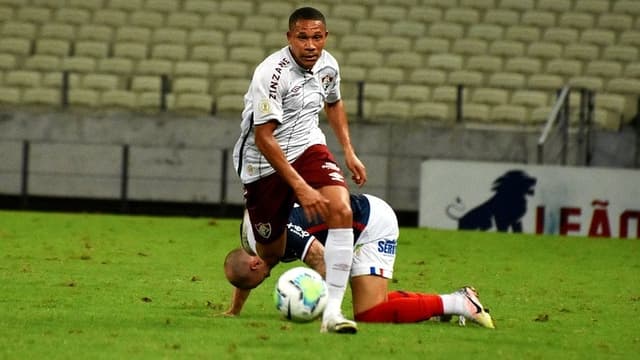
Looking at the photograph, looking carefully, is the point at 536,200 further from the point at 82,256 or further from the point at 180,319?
the point at 180,319

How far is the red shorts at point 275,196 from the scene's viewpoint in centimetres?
898

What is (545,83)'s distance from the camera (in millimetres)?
24641

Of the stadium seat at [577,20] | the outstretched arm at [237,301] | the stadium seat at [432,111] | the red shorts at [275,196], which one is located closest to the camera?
the red shorts at [275,196]

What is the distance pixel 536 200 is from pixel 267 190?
11974 mm

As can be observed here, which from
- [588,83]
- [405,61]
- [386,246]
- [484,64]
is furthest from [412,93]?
[386,246]

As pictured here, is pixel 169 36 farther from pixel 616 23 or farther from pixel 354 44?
pixel 616 23

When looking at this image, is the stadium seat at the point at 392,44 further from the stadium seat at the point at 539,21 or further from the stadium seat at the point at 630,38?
the stadium seat at the point at 630,38

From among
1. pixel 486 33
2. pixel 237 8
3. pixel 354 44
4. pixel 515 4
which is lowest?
pixel 354 44

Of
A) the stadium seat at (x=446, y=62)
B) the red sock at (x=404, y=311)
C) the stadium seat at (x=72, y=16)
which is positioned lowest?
the red sock at (x=404, y=311)

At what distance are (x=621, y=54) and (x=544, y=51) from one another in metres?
1.28

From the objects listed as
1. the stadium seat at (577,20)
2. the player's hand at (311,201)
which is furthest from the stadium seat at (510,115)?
the player's hand at (311,201)

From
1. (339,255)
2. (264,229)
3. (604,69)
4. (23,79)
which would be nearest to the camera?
(339,255)

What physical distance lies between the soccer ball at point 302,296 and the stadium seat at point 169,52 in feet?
55.8

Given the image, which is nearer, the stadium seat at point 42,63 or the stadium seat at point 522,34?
the stadium seat at point 42,63
